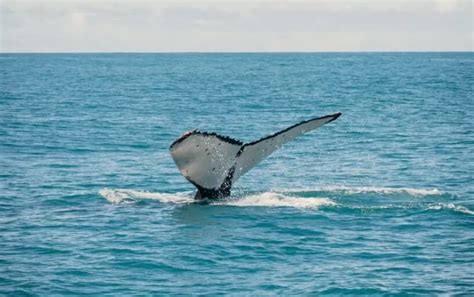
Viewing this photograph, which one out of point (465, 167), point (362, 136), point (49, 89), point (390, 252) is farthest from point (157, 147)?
point (49, 89)

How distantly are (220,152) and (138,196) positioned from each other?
479cm

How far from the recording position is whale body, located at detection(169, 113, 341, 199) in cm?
1537

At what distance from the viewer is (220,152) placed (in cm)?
1625

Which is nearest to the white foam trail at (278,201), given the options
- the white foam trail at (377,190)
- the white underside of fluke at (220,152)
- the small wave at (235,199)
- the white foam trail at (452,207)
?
the small wave at (235,199)

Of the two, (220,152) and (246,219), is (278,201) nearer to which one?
(246,219)

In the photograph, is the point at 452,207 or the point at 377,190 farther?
the point at 377,190

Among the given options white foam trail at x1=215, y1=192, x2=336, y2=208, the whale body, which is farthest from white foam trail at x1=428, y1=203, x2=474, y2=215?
the whale body

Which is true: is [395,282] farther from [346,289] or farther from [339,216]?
[339,216]

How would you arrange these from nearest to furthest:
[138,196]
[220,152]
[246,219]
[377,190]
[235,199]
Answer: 1. [220,152]
2. [246,219]
3. [235,199]
4. [138,196]
5. [377,190]

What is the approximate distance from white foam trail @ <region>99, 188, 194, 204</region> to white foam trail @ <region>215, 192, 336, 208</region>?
122 centimetres

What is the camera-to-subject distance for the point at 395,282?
13445 millimetres

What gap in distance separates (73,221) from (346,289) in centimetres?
700

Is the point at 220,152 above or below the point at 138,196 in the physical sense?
above

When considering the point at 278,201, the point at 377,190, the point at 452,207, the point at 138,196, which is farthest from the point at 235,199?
the point at 452,207
